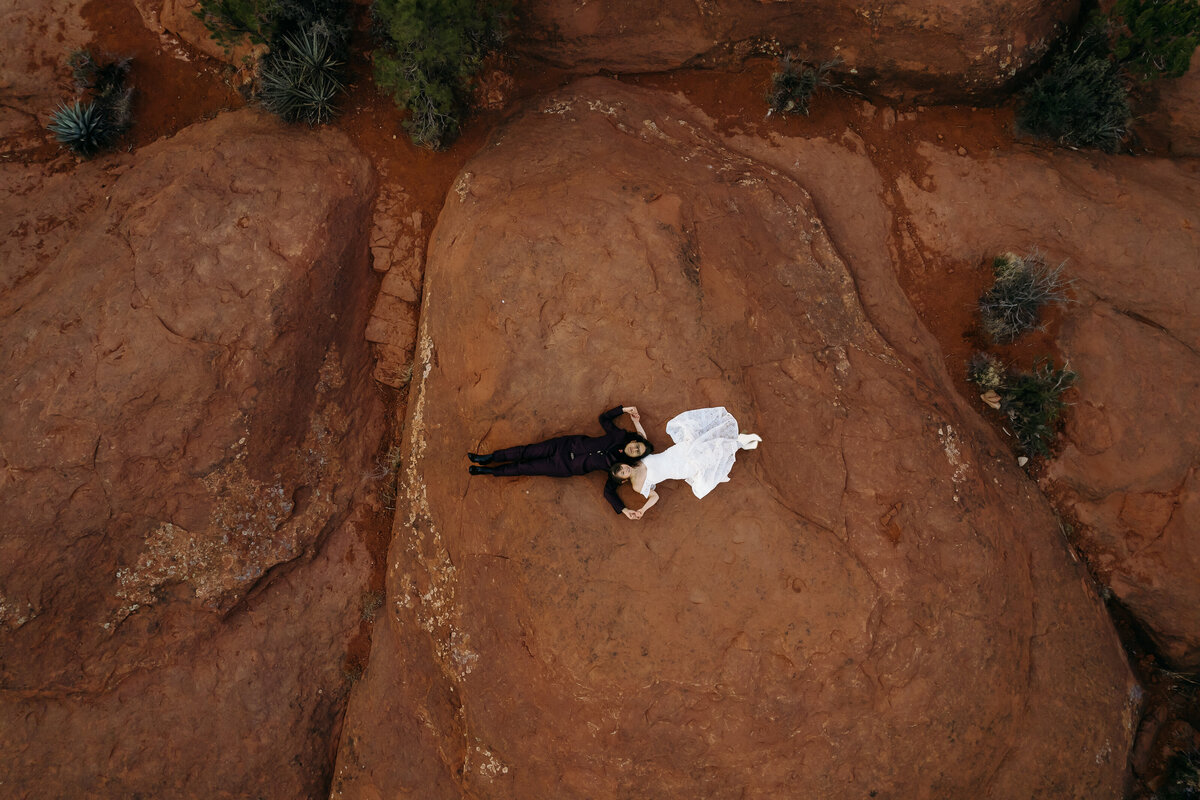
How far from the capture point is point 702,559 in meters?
5.62

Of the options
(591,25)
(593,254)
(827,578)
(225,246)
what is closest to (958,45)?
(591,25)

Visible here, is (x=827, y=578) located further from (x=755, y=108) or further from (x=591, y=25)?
(x=591, y=25)

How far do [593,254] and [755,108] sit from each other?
324 centimetres

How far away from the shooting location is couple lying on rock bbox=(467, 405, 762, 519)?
552cm

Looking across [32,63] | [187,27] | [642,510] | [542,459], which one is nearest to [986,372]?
[642,510]

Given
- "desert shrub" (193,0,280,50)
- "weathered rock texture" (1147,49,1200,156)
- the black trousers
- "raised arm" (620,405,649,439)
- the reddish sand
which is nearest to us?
the black trousers

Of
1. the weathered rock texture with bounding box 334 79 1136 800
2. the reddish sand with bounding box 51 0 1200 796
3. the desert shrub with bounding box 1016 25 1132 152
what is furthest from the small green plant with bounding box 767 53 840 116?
the desert shrub with bounding box 1016 25 1132 152

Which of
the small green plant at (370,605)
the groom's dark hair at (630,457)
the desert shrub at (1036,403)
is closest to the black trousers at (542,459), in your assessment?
the groom's dark hair at (630,457)

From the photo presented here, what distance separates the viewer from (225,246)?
6.51 m

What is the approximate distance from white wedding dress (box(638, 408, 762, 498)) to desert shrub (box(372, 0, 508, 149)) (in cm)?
441

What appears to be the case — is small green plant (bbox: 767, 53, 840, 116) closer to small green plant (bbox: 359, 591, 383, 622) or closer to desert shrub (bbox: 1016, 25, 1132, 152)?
desert shrub (bbox: 1016, 25, 1132, 152)

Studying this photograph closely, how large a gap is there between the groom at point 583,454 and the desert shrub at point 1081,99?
620cm

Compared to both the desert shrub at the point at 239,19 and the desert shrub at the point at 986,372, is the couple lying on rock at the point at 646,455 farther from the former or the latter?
the desert shrub at the point at 239,19

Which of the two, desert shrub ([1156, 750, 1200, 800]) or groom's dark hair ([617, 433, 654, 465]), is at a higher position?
groom's dark hair ([617, 433, 654, 465])
